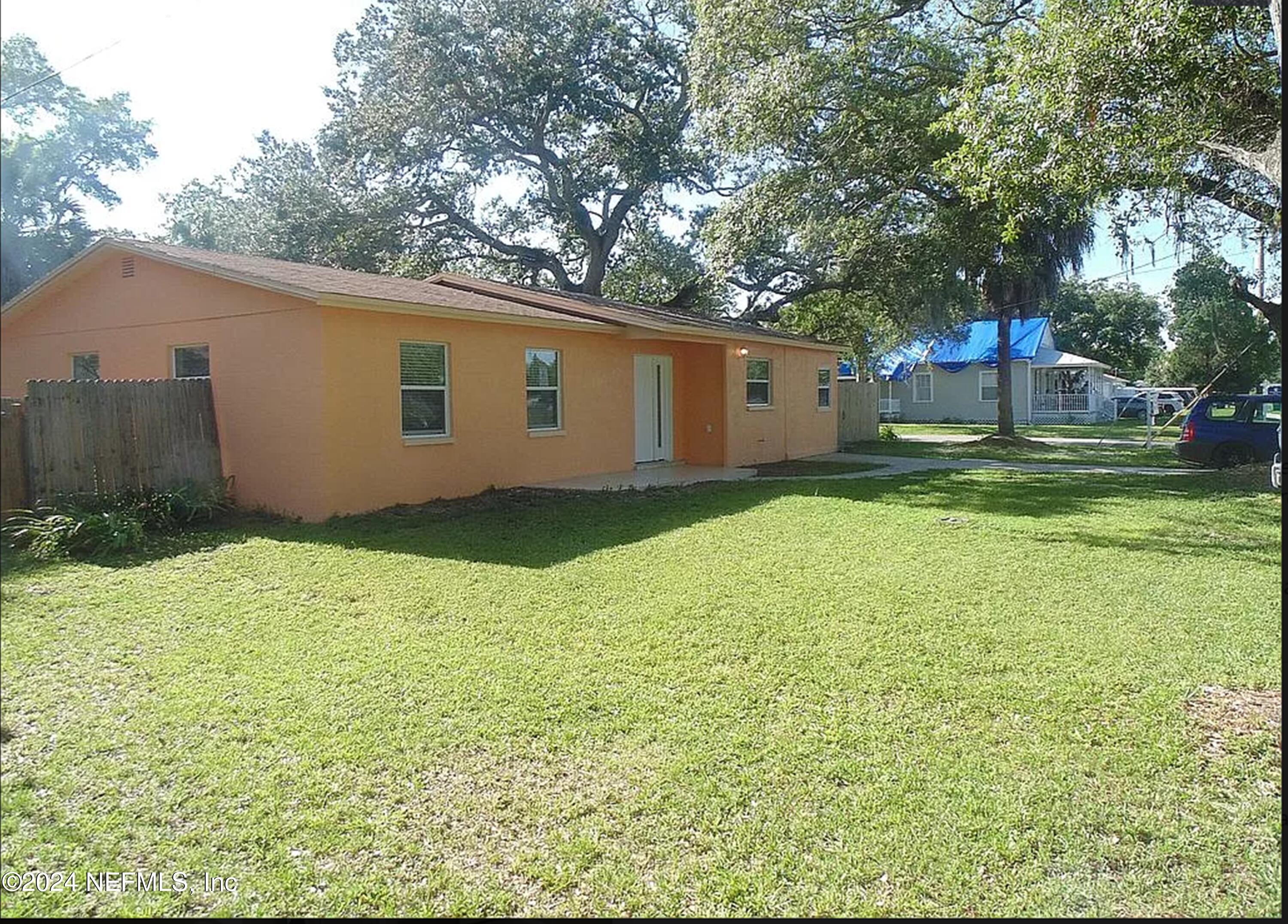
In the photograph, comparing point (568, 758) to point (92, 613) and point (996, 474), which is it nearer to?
point (92, 613)

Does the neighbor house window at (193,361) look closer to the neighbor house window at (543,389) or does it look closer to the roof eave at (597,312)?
the neighbor house window at (543,389)

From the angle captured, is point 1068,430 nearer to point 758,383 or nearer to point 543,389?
point 758,383

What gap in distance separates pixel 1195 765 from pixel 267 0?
4175 millimetres

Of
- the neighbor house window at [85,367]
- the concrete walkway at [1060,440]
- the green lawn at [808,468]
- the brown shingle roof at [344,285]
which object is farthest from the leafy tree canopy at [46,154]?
the concrete walkway at [1060,440]

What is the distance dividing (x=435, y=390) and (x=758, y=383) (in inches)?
312

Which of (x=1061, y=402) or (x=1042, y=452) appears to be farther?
(x=1061, y=402)

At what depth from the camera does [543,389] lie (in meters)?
12.1

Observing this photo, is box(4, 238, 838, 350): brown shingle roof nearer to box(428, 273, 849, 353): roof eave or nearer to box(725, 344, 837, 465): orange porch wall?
box(428, 273, 849, 353): roof eave

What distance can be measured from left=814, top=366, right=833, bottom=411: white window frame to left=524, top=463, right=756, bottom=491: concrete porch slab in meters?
5.00

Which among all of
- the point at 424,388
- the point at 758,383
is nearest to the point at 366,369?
the point at 424,388

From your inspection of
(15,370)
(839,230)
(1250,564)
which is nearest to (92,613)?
(15,370)

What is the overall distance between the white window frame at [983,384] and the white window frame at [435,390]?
2826 cm

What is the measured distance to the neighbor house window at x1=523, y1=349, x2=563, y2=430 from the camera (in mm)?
11875

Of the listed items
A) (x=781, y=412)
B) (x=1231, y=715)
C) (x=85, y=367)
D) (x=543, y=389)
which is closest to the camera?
(x=1231, y=715)
